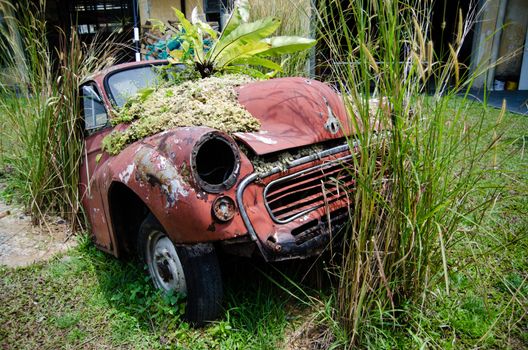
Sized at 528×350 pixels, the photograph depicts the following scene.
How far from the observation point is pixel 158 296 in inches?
96.3

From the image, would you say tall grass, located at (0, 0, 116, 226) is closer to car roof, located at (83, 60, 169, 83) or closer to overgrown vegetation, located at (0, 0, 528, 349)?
car roof, located at (83, 60, 169, 83)

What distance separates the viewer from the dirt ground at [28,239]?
10.5ft

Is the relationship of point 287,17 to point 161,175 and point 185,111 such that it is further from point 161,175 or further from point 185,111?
point 161,175

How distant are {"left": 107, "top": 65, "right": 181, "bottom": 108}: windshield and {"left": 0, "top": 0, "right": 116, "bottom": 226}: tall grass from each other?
0.35 meters

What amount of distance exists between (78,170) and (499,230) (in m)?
3.18

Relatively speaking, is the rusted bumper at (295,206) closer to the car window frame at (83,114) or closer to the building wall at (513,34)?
the car window frame at (83,114)

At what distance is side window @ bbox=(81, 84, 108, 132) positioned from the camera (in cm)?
319

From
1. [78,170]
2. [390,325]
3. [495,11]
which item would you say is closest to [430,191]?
[390,325]

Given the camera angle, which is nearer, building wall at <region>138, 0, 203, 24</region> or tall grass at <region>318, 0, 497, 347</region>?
tall grass at <region>318, 0, 497, 347</region>

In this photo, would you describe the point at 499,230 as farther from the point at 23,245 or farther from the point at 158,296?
the point at 23,245

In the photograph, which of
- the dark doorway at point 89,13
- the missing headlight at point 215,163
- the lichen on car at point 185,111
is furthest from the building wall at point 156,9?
the missing headlight at point 215,163

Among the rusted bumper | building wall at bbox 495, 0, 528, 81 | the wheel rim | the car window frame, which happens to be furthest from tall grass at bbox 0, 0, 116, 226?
building wall at bbox 495, 0, 528, 81

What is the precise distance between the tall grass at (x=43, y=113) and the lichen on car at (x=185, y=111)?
2.26 ft

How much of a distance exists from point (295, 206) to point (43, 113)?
236 cm
